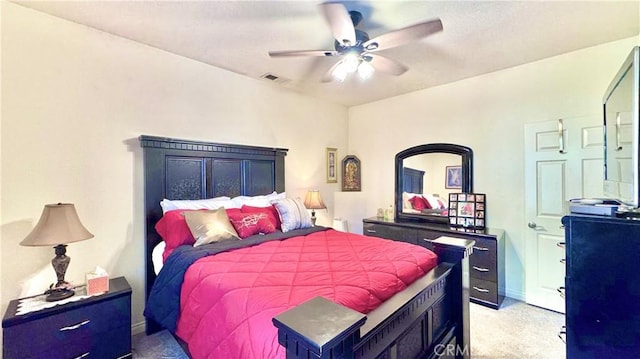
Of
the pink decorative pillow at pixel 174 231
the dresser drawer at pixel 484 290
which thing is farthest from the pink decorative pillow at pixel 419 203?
the pink decorative pillow at pixel 174 231

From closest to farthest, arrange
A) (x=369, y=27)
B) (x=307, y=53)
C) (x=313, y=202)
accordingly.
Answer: (x=307, y=53) < (x=369, y=27) < (x=313, y=202)

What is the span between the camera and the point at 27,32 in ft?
7.02

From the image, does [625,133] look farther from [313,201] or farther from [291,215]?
[313,201]

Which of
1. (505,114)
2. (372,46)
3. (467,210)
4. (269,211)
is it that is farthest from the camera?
(467,210)

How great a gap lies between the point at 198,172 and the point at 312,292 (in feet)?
6.89

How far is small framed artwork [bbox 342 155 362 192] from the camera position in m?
4.81

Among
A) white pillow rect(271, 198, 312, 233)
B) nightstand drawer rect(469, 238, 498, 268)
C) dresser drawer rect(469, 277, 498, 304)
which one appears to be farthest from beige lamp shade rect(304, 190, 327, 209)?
dresser drawer rect(469, 277, 498, 304)

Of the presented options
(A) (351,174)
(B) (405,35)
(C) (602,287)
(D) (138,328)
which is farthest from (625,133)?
(D) (138,328)

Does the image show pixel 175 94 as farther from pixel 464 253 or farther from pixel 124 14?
pixel 464 253

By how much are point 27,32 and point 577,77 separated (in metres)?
4.89

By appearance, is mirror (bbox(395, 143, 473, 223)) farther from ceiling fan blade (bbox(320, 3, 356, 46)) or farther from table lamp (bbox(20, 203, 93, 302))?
table lamp (bbox(20, 203, 93, 302))

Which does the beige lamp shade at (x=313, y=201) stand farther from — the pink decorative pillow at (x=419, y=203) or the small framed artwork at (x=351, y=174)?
the pink decorative pillow at (x=419, y=203)

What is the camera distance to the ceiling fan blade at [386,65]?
2.35 meters

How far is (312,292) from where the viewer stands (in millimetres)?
1459
